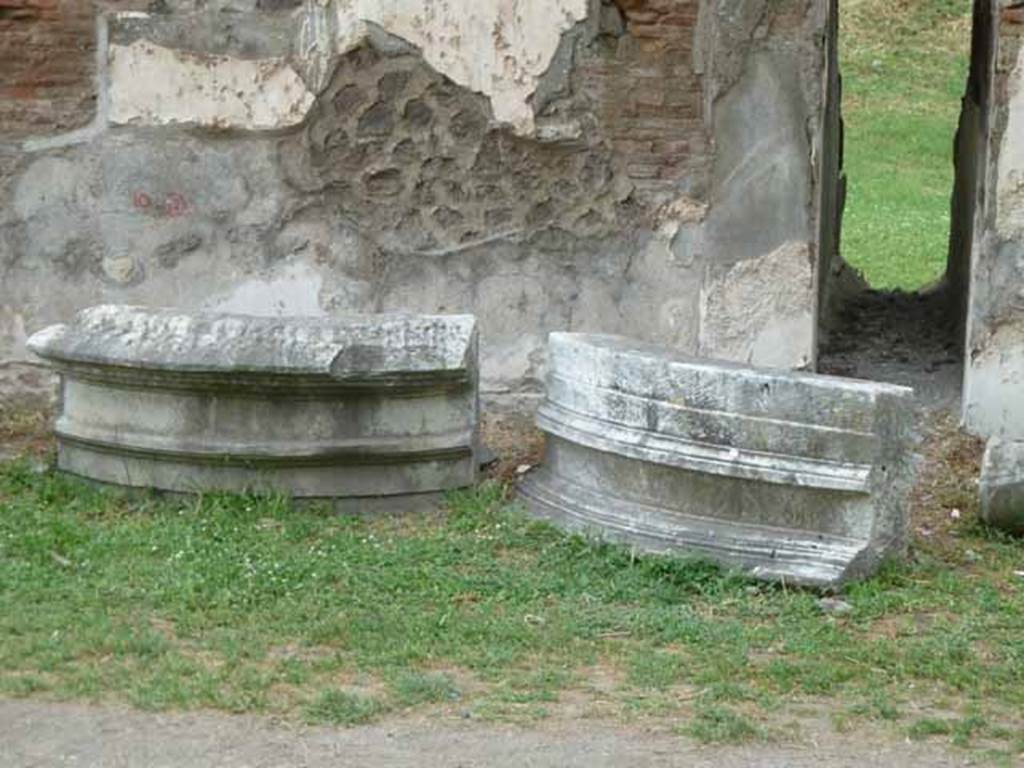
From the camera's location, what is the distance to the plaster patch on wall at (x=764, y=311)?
714cm

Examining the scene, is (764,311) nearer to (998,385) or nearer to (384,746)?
(998,385)

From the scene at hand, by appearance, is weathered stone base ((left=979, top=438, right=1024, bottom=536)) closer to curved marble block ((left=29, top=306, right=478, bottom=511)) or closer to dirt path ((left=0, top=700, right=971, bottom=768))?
curved marble block ((left=29, top=306, right=478, bottom=511))

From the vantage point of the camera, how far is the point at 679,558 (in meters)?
5.64

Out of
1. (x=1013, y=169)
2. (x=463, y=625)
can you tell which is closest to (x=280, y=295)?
(x=463, y=625)

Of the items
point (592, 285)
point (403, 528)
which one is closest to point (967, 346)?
point (592, 285)

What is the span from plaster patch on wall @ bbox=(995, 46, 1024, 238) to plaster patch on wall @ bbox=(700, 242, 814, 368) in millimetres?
666

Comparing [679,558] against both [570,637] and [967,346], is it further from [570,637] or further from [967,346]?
[967,346]

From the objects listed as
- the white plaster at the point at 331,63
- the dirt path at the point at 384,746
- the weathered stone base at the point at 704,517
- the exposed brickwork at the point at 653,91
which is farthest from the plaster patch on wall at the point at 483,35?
the dirt path at the point at 384,746

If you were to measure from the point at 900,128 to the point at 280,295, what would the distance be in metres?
11.6

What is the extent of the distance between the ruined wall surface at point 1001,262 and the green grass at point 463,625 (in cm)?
101

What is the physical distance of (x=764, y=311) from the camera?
7.17m

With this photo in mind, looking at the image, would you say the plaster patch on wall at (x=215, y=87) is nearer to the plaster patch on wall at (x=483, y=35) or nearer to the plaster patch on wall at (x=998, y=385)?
the plaster patch on wall at (x=483, y=35)

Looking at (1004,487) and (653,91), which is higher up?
(653,91)

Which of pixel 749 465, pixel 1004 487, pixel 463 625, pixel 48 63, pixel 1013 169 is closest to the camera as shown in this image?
pixel 463 625
